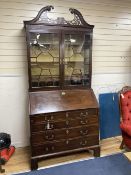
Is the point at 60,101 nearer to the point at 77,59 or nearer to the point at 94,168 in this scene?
the point at 77,59

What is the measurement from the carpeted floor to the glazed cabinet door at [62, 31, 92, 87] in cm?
114

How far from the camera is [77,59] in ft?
9.57

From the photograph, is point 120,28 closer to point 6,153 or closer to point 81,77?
point 81,77

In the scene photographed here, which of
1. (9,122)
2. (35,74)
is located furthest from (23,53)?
(9,122)

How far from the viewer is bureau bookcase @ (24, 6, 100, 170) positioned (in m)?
2.57

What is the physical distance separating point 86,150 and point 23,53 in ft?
5.95

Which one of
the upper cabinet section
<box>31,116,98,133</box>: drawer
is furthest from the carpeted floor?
the upper cabinet section

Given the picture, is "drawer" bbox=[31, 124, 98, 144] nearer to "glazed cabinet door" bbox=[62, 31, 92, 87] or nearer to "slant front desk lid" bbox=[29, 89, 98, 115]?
"slant front desk lid" bbox=[29, 89, 98, 115]

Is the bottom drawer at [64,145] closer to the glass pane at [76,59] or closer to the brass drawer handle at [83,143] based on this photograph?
the brass drawer handle at [83,143]

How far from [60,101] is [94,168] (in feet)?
3.36

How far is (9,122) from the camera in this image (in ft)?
10.1

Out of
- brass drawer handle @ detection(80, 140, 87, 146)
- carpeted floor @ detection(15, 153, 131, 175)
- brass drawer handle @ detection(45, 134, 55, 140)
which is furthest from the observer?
brass drawer handle @ detection(80, 140, 87, 146)

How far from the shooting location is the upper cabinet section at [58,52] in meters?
2.62

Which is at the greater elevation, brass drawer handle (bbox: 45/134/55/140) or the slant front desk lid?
the slant front desk lid
